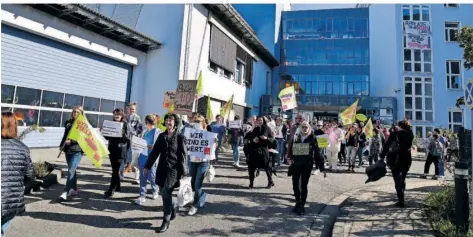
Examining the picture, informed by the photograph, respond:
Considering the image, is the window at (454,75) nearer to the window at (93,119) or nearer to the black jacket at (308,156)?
the black jacket at (308,156)

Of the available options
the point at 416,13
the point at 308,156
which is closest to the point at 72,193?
the point at 308,156

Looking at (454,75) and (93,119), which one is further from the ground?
(454,75)

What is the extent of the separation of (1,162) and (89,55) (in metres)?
10.4

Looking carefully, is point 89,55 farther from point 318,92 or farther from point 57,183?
point 318,92

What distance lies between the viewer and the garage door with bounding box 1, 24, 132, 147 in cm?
959

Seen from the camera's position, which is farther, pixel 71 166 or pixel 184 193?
pixel 71 166

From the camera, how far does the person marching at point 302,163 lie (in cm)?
570

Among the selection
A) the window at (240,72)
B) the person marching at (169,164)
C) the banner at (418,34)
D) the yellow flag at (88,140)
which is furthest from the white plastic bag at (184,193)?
the banner at (418,34)

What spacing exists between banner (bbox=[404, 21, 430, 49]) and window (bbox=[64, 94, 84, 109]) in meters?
32.8

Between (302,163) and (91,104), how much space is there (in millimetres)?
10331

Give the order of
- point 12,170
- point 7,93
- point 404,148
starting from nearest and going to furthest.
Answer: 1. point 12,170
2. point 404,148
3. point 7,93

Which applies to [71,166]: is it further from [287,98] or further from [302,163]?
[287,98]

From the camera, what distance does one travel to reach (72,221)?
4.85 m

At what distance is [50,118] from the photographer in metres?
11.1
